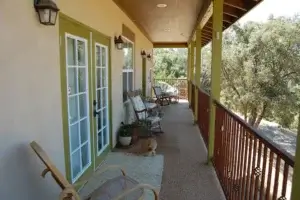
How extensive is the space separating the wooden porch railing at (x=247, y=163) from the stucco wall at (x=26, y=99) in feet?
5.33

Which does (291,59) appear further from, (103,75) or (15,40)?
(15,40)

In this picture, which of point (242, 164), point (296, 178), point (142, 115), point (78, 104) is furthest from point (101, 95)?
point (296, 178)

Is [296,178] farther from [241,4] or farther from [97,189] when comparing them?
[241,4]

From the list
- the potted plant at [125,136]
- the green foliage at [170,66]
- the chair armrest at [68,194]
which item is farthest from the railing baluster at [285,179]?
the green foliage at [170,66]

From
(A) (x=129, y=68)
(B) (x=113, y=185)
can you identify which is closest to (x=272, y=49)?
(A) (x=129, y=68)

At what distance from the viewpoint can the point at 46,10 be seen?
2.10 metres

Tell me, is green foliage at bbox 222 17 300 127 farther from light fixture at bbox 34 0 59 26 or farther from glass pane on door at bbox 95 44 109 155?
light fixture at bbox 34 0 59 26

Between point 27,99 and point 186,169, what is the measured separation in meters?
2.53

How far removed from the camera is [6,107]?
1721mm

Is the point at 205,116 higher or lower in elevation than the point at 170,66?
lower

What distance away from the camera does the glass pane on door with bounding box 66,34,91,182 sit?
2.92 m

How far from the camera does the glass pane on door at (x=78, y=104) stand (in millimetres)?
2920

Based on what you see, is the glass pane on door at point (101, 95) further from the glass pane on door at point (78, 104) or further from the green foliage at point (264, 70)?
the green foliage at point (264, 70)

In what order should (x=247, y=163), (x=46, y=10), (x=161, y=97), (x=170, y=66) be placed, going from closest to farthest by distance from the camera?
(x=46, y=10), (x=247, y=163), (x=161, y=97), (x=170, y=66)
